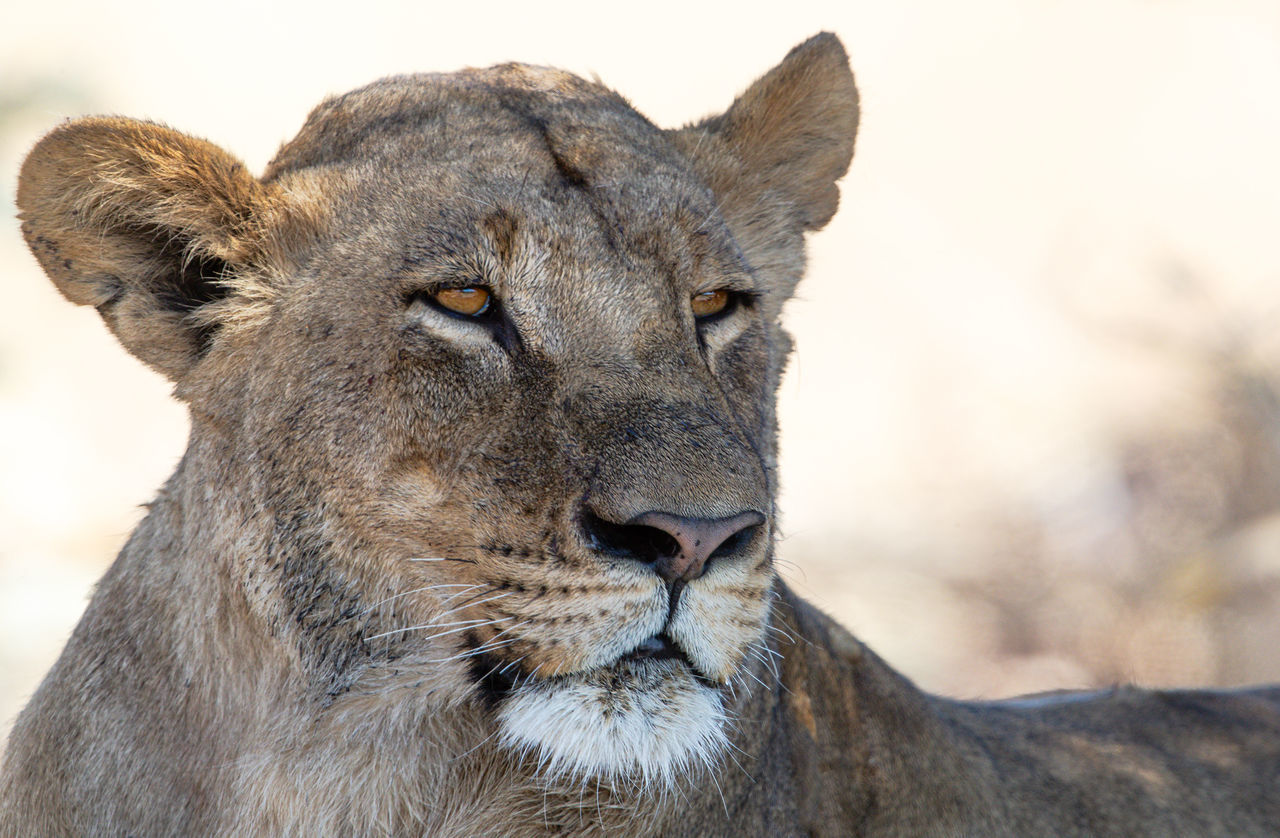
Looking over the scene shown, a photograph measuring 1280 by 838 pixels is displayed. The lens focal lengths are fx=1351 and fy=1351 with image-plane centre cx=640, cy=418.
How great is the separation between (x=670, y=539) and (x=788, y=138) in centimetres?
191

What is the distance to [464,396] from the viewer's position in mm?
2951

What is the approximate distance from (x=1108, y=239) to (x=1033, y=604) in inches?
140

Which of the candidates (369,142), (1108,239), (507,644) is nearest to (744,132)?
(369,142)

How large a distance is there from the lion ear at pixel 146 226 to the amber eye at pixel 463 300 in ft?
1.70

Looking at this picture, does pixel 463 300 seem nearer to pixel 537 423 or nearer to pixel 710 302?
pixel 537 423

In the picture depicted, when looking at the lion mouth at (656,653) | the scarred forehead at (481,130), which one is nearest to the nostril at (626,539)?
the lion mouth at (656,653)

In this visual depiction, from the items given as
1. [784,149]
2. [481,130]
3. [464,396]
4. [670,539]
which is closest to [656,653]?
[670,539]

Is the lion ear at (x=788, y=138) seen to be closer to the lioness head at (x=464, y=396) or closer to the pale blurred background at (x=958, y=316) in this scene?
the lioness head at (x=464, y=396)

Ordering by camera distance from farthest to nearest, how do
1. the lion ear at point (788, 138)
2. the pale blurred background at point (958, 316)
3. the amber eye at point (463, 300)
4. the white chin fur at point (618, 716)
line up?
the pale blurred background at point (958, 316)
the lion ear at point (788, 138)
the amber eye at point (463, 300)
the white chin fur at point (618, 716)

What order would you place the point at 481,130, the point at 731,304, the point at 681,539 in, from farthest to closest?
the point at 731,304 < the point at 481,130 < the point at 681,539

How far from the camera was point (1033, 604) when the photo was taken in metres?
9.51

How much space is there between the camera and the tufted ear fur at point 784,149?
13.1 feet

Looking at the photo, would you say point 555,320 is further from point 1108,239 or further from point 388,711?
point 1108,239

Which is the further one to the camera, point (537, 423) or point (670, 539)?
point (537, 423)
